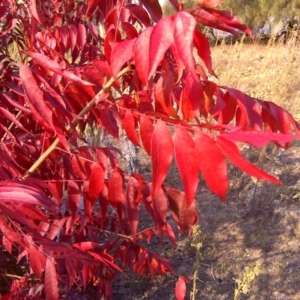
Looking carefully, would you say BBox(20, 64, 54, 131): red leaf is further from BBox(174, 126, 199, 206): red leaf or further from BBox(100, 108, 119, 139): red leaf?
BBox(174, 126, 199, 206): red leaf

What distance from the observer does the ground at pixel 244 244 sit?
2.47 m

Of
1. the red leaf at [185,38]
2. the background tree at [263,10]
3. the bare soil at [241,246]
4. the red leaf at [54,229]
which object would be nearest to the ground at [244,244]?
the bare soil at [241,246]

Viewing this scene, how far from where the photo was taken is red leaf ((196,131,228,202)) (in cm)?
60

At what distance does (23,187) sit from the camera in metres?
0.77

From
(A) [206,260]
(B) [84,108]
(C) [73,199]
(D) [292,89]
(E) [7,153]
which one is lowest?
(A) [206,260]

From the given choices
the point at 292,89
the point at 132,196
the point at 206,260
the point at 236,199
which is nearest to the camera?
the point at 132,196

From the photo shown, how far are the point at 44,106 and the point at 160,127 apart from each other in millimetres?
239

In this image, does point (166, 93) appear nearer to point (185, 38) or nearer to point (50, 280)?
point (185, 38)

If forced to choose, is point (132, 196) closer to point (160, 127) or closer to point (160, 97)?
point (160, 97)

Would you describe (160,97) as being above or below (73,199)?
above

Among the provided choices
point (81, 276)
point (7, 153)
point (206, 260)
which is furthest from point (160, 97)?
point (206, 260)

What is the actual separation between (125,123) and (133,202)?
26 cm

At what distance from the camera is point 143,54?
27.7 inches

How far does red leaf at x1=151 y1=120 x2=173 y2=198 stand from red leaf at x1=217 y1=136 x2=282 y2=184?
0.08m
